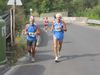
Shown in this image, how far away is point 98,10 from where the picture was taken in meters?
59.6

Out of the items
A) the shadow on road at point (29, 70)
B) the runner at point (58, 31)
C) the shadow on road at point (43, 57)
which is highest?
the runner at point (58, 31)

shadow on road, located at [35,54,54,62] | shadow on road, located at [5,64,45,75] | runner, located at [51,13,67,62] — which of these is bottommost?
shadow on road, located at [5,64,45,75]

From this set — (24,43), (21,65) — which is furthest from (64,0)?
(21,65)

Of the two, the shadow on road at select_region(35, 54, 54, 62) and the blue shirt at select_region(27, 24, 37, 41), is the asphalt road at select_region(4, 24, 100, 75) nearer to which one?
the shadow on road at select_region(35, 54, 54, 62)

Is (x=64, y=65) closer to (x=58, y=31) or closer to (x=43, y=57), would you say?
(x=58, y=31)

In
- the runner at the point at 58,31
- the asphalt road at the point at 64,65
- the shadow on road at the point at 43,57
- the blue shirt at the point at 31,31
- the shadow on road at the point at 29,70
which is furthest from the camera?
the shadow on road at the point at 43,57

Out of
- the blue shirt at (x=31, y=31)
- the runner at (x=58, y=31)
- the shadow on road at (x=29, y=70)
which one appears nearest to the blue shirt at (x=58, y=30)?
the runner at (x=58, y=31)

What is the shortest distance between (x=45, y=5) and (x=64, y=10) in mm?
5048

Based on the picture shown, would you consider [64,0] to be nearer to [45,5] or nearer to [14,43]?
[45,5]

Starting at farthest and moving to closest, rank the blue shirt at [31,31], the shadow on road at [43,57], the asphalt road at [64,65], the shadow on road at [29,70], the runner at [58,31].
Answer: the shadow on road at [43,57] → the runner at [58,31] → the blue shirt at [31,31] → the asphalt road at [64,65] → the shadow on road at [29,70]

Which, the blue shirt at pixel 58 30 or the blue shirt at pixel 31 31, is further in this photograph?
the blue shirt at pixel 58 30

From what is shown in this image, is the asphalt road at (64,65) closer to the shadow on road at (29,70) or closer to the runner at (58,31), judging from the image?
the shadow on road at (29,70)

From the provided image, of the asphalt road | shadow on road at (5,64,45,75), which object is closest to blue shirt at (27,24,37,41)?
the asphalt road

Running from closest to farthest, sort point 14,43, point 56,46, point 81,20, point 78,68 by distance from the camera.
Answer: point 78,68 < point 56,46 < point 14,43 < point 81,20
